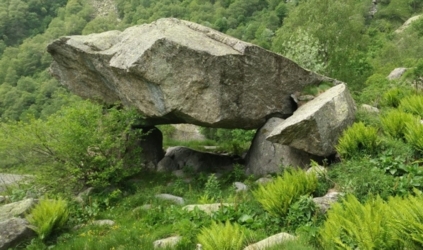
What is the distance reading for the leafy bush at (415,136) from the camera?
9.92 meters

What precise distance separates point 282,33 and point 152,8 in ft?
344

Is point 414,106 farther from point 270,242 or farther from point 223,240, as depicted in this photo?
point 223,240


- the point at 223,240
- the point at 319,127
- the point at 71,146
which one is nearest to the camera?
the point at 223,240

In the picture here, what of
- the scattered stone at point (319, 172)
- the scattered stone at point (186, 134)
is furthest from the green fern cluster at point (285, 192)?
the scattered stone at point (186, 134)

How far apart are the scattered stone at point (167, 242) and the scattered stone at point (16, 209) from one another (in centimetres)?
457

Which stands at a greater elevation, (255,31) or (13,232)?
(13,232)

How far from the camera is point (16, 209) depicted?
10.8 m

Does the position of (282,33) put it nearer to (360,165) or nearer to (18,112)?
(360,165)

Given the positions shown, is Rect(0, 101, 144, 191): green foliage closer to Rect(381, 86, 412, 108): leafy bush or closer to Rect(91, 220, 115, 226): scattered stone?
Rect(91, 220, 115, 226): scattered stone

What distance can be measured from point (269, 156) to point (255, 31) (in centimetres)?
8718

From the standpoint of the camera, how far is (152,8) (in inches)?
5266

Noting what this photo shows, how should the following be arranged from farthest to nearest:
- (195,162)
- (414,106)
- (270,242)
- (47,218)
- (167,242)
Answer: (195,162)
(414,106)
(47,218)
(167,242)
(270,242)

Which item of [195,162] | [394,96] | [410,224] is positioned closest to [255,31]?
[195,162]

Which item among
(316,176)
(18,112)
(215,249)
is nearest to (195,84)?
(316,176)
